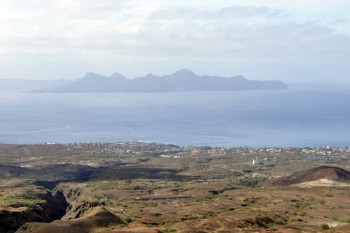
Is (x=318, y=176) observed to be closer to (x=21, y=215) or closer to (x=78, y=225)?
(x=21, y=215)

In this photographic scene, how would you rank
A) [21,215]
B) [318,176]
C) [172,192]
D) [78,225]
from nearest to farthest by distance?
[78,225] < [21,215] < [172,192] < [318,176]

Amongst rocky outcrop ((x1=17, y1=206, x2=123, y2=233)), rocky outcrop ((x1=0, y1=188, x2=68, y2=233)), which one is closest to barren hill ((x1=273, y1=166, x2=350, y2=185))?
rocky outcrop ((x1=0, y1=188, x2=68, y2=233))

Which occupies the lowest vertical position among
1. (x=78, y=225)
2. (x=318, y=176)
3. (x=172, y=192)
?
(x=172, y=192)

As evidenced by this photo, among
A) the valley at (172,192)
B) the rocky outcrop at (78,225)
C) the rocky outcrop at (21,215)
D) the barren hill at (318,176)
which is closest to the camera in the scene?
the rocky outcrop at (78,225)

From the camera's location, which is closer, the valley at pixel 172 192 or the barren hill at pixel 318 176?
the valley at pixel 172 192

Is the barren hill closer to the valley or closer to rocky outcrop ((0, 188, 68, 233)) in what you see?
the valley

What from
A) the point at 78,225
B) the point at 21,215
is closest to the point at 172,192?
the point at 21,215

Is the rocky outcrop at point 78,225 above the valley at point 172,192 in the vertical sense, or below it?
above

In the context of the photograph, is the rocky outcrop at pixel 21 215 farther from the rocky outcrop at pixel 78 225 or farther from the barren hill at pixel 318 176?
the barren hill at pixel 318 176

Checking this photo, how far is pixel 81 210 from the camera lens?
2454 inches

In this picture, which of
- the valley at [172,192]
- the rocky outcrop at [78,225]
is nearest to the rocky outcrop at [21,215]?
the valley at [172,192]

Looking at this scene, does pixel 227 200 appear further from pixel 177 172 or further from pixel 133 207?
pixel 177 172

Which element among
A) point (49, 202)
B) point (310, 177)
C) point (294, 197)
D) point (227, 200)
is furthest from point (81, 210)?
point (310, 177)

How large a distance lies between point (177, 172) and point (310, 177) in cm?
4328
